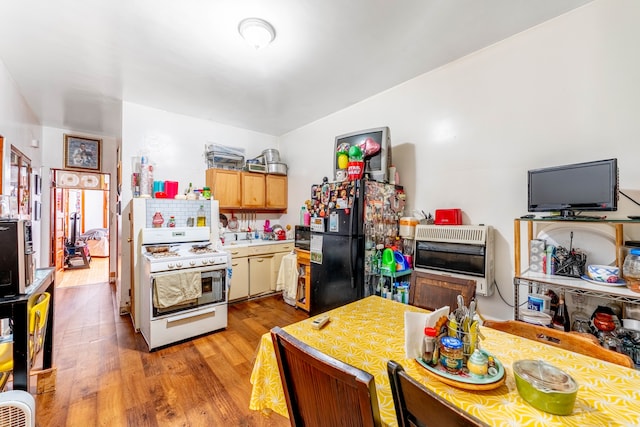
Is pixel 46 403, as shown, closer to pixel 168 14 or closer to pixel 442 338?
pixel 442 338

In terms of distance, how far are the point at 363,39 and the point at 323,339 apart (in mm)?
2257

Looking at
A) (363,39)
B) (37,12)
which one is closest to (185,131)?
(37,12)

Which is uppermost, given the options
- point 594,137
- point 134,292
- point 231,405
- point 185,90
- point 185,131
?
point 185,90

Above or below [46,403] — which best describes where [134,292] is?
above

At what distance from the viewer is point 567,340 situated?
122 cm

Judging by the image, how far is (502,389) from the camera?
88cm

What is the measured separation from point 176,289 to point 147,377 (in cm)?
74

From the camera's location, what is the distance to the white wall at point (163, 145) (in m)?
3.38

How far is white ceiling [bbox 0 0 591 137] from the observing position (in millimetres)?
1858

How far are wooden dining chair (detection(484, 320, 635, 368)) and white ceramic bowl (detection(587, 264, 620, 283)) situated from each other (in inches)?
22.2

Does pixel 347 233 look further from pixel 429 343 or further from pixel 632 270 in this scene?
pixel 632 270

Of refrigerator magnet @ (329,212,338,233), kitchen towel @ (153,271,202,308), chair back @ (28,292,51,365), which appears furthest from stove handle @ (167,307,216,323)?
refrigerator magnet @ (329,212,338,233)

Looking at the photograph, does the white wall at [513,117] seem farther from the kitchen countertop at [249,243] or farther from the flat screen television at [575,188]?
the kitchen countertop at [249,243]

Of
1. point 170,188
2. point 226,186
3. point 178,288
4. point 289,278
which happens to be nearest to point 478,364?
point 178,288
